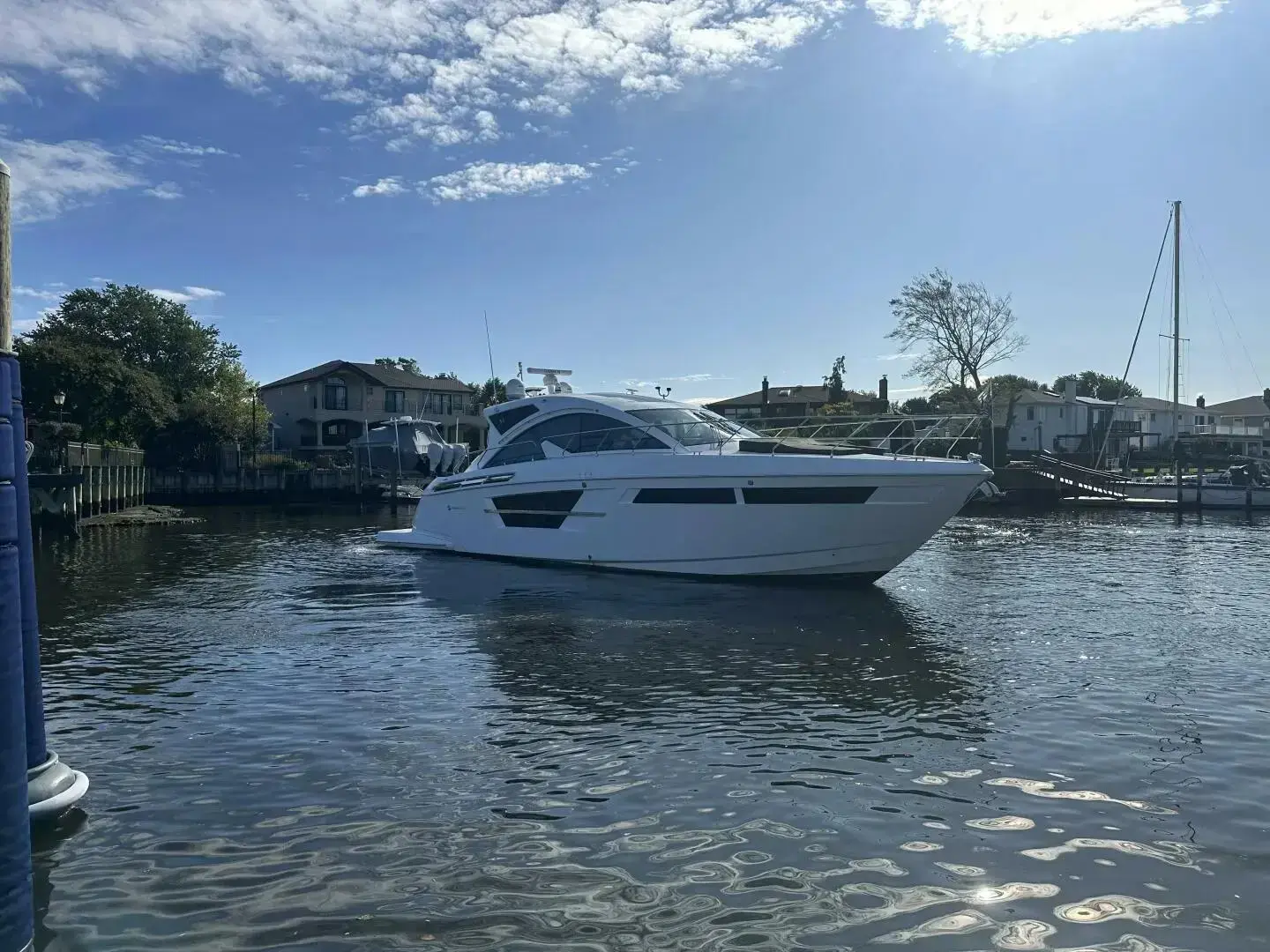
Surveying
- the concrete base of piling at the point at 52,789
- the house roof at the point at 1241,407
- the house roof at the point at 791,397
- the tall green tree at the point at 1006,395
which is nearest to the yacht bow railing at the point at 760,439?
the concrete base of piling at the point at 52,789

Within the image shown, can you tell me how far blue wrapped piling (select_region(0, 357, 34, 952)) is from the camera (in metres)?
3.52

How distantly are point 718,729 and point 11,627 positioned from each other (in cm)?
592

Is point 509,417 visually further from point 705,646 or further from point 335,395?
point 335,395

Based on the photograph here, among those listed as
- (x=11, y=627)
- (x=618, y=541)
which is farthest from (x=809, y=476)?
(x=11, y=627)

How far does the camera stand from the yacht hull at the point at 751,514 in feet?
52.0

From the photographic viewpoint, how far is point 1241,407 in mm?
98812

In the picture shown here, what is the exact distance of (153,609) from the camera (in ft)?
50.1

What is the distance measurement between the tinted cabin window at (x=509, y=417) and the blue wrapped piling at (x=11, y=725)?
16.9 m

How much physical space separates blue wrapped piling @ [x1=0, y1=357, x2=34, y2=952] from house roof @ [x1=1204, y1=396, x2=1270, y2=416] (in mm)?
106951

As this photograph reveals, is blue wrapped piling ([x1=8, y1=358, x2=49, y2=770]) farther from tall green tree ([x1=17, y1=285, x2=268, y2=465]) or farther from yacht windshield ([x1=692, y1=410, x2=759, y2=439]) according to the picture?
tall green tree ([x1=17, y1=285, x2=268, y2=465])

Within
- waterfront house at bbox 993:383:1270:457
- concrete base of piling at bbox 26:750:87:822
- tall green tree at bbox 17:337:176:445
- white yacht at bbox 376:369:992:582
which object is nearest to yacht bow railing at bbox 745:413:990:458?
white yacht at bbox 376:369:992:582

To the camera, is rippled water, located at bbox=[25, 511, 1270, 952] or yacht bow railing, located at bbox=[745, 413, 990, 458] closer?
rippled water, located at bbox=[25, 511, 1270, 952]

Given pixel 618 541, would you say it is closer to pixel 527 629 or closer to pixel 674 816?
pixel 527 629

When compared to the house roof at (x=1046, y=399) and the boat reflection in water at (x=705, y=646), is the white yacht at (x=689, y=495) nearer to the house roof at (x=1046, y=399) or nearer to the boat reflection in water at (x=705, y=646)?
the boat reflection in water at (x=705, y=646)
